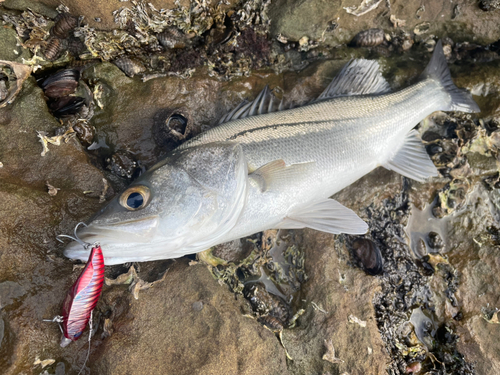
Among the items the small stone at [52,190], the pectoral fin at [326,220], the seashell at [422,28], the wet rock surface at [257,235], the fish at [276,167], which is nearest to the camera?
the fish at [276,167]

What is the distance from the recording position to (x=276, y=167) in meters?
2.82

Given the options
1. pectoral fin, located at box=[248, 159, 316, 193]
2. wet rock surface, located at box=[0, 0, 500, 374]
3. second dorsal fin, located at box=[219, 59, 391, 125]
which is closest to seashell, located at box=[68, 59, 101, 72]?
wet rock surface, located at box=[0, 0, 500, 374]

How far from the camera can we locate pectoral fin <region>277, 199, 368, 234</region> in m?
3.00

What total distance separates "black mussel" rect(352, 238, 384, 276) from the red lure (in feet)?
8.48

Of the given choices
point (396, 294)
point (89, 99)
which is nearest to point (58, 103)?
point (89, 99)

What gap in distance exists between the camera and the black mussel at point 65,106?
127 inches

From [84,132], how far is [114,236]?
5.33 feet

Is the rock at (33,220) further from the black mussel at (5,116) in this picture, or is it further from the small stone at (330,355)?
the small stone at (330,355)

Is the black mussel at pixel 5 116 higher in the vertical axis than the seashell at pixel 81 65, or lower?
lower

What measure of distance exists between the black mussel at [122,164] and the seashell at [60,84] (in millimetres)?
906

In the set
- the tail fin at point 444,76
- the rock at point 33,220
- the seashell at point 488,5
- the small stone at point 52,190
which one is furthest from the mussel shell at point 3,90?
the seashell at point 488,5

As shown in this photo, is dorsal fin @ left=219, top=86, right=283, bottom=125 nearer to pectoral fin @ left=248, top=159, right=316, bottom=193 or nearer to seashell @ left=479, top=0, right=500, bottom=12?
pectoral fin @ left=248, top=159, right=316, bottom=193

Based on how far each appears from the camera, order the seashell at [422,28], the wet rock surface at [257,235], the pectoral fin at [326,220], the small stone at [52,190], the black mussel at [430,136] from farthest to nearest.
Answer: the seashell at [422,28]
the black mussel at [430,136]
the pectoral fin at [326,220]
the small stone at [52,190]
the wet rock surface at [257,235]

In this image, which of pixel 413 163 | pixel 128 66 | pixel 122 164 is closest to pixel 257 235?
pixel 122 164
